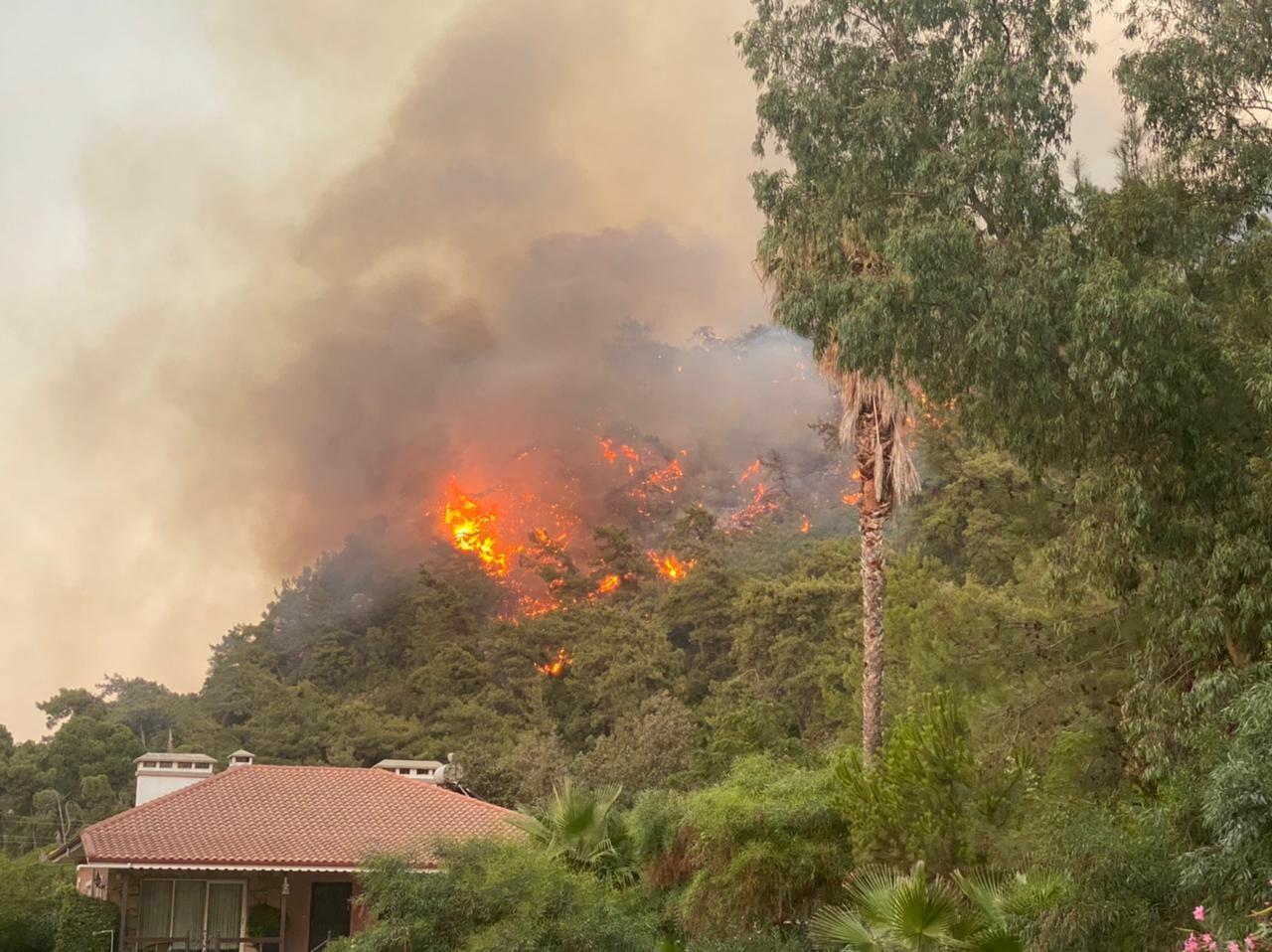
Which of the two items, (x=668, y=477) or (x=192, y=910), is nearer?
(x=192, y=910)

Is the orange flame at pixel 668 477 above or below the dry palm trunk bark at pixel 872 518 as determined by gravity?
above

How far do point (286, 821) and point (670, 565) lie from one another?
42.0 metres

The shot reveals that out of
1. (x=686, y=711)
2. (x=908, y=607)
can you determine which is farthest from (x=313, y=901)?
(x=686, y=711)

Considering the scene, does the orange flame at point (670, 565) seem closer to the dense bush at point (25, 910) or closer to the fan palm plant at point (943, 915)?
the dense bush at point (25, 910)

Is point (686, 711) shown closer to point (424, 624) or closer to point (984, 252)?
point (424, 624)

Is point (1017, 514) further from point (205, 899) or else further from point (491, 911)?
point (205, 899)

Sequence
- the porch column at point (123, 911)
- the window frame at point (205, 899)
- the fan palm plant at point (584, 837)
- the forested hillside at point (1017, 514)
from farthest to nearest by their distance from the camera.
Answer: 1. the window frame at point (205, 899)
2. the porch column at point (123, 911)
3. the fan palm plant at point (584, 837)
4. the forested hillside at point (1017, 514)

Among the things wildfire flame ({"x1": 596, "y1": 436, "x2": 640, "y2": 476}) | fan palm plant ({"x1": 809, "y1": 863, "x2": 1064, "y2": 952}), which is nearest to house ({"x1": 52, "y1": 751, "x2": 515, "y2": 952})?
fan palm plant ({"x1": 809, "y1": 863, "x2": 1064, "y2": 952})

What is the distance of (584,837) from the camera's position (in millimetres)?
23703

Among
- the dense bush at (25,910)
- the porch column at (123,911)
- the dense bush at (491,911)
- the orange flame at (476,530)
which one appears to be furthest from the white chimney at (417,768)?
the orange flame at (476,530)

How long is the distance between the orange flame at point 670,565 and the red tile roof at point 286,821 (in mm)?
35182

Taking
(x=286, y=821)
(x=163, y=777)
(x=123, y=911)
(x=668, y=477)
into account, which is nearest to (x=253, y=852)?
(x=286, y=821)

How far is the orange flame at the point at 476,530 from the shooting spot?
7575 centimetres

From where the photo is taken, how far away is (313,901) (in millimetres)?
27953
